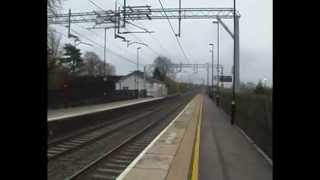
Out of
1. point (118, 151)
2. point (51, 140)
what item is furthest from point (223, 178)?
point (51, 140)

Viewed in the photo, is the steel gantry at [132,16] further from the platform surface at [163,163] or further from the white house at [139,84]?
the white house at [139,84]

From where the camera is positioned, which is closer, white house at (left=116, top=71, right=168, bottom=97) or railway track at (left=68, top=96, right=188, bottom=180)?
railway track at (left=68, top=96, right=188, bottom=180)

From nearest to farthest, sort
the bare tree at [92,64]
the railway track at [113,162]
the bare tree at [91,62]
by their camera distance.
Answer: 1. the railway track at [113,162]
2. the bare tree at [91,62]
3. the bare tree at [92,64]

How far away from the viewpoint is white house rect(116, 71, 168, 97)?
4471 inches

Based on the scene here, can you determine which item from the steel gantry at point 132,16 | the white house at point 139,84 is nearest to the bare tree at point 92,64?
the white house at point 139,84

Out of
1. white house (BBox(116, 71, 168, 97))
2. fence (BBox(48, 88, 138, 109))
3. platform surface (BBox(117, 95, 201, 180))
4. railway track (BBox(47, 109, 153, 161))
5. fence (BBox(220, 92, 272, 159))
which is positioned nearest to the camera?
platform surface (BBox(117, 95, 201, 180))

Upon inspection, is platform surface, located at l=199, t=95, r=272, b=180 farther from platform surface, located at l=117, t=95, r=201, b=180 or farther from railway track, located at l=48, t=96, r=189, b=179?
railway track, located at l=48, t=96, r=189, b=179

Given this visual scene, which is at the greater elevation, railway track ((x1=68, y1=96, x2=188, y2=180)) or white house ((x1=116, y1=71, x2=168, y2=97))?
white house ((x1=116, y1=71, x2=168, y2=97))

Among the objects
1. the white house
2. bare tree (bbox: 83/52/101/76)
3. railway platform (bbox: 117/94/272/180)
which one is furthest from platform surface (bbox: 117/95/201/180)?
the white house

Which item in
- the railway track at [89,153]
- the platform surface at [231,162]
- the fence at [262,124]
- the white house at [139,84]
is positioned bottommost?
the railway track at [89,153]

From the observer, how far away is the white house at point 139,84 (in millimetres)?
Answer: 113562
